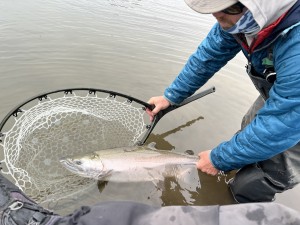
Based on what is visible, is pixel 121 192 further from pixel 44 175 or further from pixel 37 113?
pixel 37 113

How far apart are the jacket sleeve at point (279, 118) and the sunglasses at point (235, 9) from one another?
48cm

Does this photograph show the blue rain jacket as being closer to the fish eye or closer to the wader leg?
the wader leg

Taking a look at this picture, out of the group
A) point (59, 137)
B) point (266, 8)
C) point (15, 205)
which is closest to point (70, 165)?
point (59, 137)

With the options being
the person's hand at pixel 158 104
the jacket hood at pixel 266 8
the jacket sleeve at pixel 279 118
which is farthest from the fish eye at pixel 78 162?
the jacket hood at pixel 266 8

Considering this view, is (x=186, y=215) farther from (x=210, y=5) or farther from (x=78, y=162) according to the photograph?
(x=78, y=162)

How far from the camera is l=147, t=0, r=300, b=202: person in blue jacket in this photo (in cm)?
218

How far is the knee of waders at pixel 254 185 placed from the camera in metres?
2.88

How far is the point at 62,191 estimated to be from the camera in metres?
2.94

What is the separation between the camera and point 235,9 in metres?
2.13

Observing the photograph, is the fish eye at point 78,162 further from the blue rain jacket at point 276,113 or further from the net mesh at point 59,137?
the blue rain jacket at point 276,113

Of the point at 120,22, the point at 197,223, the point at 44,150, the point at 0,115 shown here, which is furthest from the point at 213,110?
the point at 120,22

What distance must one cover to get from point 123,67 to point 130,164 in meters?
2.63

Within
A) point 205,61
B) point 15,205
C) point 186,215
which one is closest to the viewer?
point 186,215

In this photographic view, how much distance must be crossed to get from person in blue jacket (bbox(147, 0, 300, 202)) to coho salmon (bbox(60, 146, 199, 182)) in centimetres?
29
